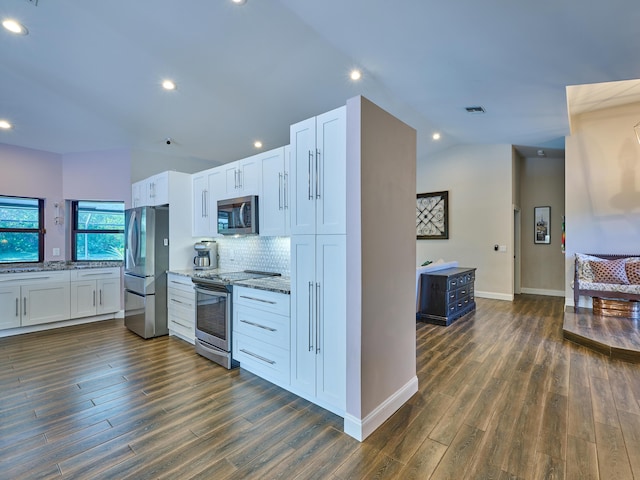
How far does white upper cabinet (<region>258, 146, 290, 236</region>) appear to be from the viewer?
121 inches

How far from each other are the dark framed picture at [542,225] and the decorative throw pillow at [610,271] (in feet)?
7.65

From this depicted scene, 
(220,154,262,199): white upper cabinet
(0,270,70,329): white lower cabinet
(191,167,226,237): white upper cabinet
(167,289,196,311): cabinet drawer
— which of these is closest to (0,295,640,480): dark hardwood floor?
(167,289,196,311): cabinet drawer

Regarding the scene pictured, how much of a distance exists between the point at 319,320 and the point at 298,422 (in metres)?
0.75

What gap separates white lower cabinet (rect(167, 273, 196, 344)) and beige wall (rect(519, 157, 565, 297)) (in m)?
7.60

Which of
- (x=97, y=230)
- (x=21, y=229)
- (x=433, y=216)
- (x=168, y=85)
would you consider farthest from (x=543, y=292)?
(x=21, y=229)

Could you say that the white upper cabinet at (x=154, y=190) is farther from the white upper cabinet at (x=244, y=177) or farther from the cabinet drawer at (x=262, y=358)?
the cabinet drawer at (x=262, y=358)

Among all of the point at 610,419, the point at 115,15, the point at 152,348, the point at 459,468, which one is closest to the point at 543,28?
the point at 610,419

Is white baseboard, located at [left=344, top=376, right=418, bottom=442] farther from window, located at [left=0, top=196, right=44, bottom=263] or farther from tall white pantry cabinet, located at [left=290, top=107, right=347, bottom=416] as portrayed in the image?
window, located at [left=0, top=196, right=44, bottom=263]

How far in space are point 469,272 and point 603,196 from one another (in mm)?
2726

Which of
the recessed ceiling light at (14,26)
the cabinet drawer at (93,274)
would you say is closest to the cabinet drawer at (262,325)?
the recessed ceiling light at (14,26)

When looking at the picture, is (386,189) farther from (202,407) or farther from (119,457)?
(119,457)

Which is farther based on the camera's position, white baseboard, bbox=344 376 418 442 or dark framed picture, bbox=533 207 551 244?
dark framed picture, bbox=533 207 551 244

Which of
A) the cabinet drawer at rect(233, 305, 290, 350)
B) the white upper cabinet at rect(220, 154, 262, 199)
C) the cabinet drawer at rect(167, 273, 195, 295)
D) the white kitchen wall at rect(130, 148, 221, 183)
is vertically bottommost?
the cabinet drawer at rect(233, 305, 290, 350)

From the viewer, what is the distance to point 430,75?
3820 mm
